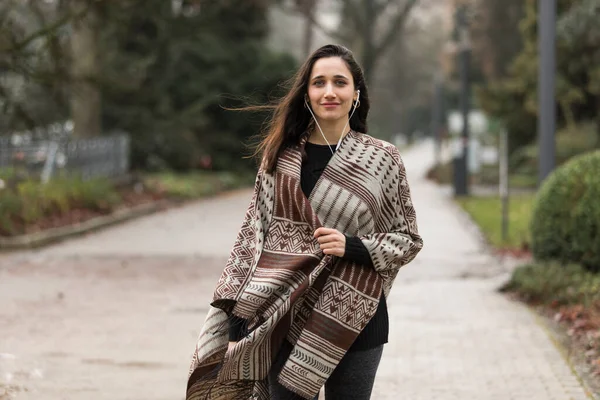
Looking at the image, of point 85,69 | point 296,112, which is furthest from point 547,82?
point 85,69

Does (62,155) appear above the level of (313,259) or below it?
below

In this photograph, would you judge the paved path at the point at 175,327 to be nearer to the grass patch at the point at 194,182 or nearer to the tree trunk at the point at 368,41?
the grass patch at the point at 194,182

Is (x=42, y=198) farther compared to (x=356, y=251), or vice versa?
(x=42, y=198)

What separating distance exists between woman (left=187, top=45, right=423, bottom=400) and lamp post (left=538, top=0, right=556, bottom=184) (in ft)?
30.8

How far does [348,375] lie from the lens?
418 centimetres

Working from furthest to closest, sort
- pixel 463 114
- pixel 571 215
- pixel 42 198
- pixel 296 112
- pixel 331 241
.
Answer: pixel 463 114, pixel 42 198, pixel 571 215, pixel 296 112, pixel 331 241

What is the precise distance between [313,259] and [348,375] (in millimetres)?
445

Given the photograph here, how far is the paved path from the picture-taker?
7477mm

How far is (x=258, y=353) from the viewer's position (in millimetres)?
4094

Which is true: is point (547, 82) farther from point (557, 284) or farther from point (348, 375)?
point (348, 375)

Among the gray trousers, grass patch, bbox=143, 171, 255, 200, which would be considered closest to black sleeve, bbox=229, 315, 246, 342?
the gray trousers

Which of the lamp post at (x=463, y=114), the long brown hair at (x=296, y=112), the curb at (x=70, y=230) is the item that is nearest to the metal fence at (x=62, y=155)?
the curb at (x=70, y=230)

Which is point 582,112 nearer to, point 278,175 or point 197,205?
point 197,205

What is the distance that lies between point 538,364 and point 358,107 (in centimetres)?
422
